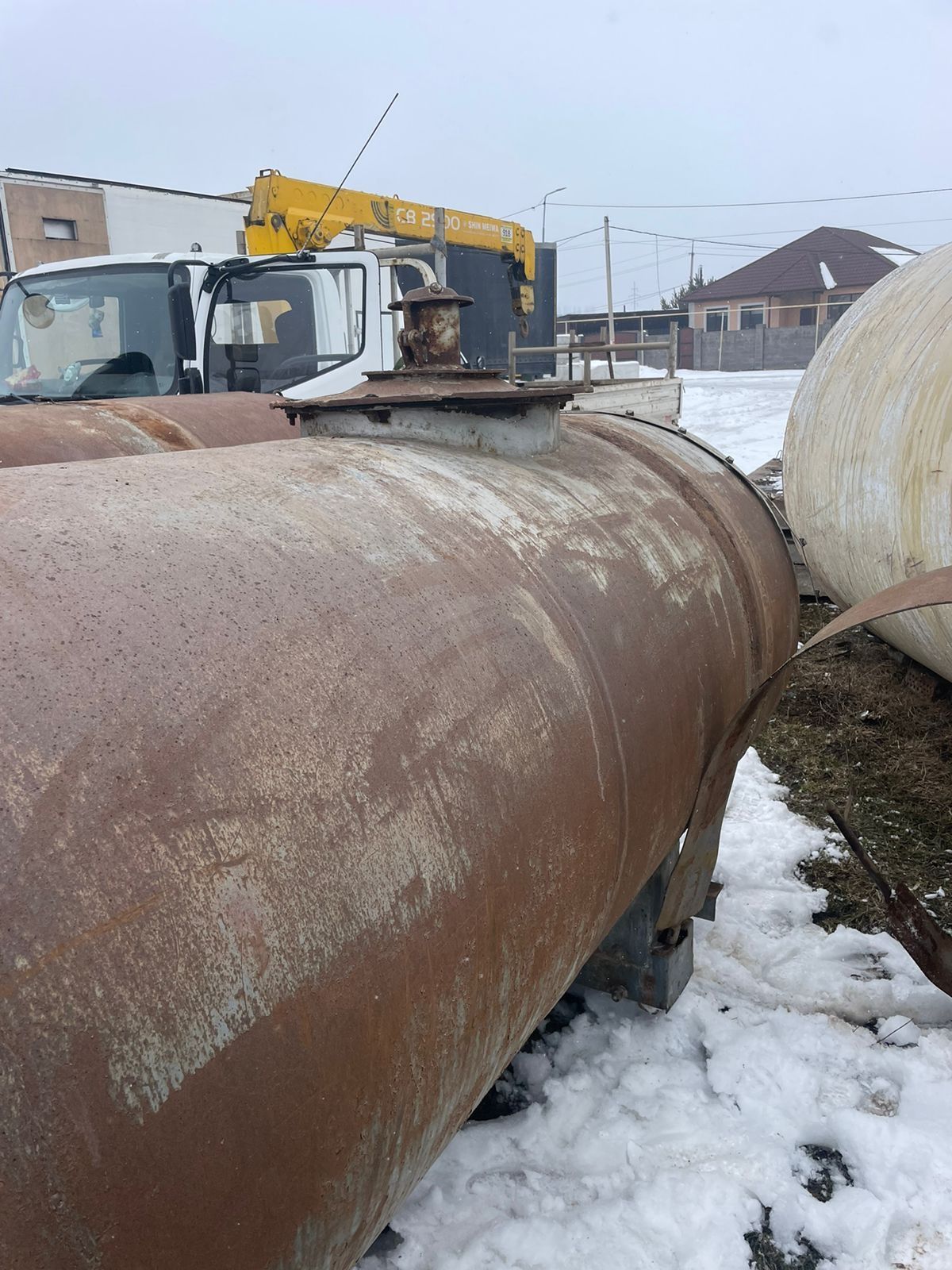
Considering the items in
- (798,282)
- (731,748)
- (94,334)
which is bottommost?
(731,748)

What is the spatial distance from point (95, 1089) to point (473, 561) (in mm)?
922

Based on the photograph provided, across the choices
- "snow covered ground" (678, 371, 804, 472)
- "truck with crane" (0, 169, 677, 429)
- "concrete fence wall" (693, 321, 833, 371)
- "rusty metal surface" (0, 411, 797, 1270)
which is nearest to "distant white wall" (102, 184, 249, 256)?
"snow covered ground" (678, 371, 804, 472)

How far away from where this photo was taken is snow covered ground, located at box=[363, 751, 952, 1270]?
1.92 meters

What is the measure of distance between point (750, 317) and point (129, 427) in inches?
1545

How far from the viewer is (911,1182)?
2.06 meters

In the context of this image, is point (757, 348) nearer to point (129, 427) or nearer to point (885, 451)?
point (885, 451)

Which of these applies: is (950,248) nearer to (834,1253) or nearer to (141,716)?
(834,1253)

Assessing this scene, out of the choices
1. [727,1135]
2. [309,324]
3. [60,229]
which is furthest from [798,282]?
[727,1135]

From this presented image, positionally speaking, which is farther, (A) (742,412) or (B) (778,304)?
(B) (778,304)

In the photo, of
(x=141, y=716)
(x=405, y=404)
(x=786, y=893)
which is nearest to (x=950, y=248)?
(x=786, y=893)

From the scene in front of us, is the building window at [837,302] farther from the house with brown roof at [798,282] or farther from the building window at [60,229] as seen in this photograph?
the building window at [60,229]

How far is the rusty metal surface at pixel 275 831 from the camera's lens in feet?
2.71

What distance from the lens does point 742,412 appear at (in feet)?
55.1

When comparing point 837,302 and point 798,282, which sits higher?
point 798,282
